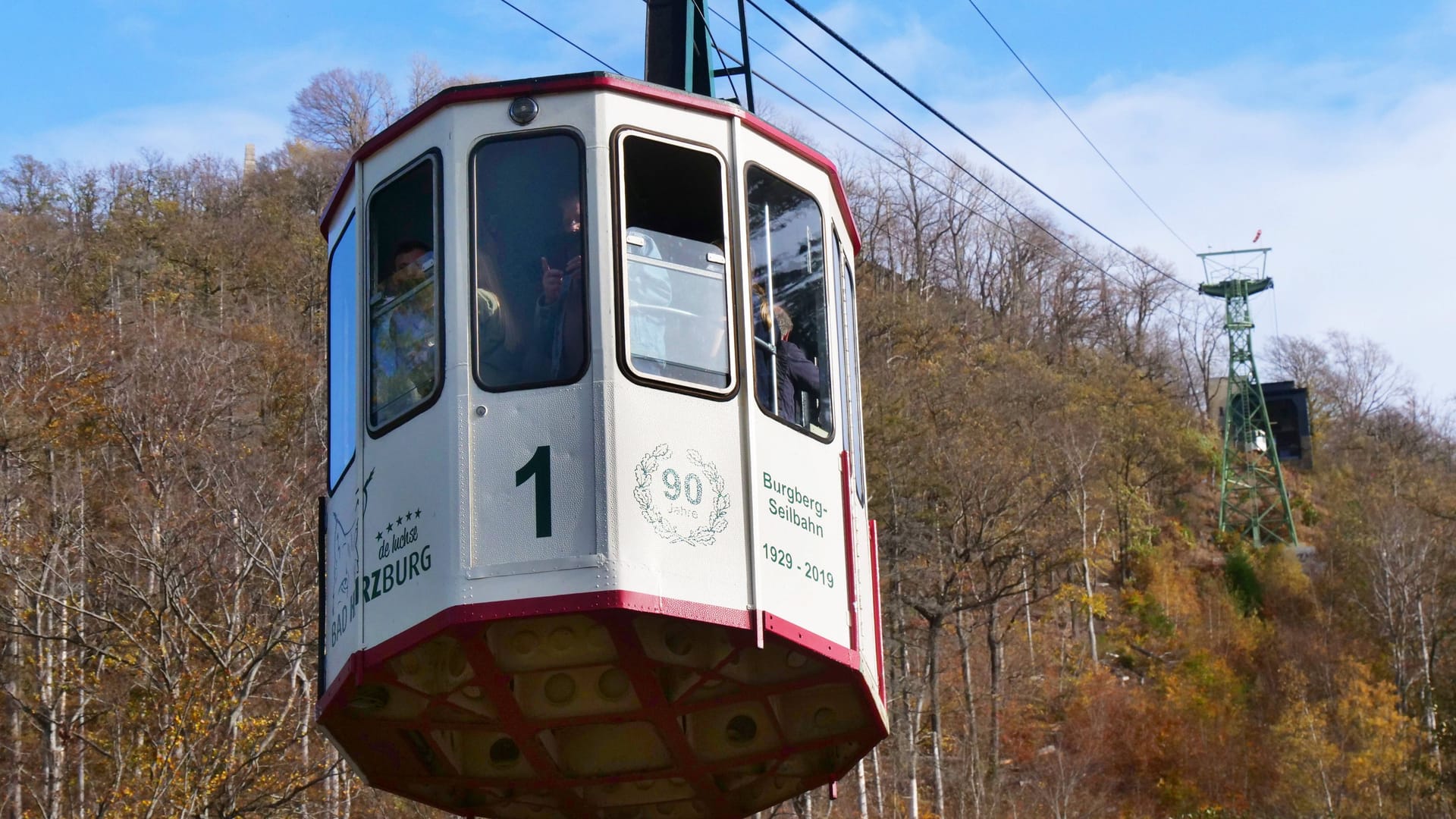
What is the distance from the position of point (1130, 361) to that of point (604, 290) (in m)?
70.1

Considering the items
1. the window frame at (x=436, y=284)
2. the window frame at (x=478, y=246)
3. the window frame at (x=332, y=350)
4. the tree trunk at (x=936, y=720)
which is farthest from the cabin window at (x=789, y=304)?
the tree trunk at (x=936, y=720)

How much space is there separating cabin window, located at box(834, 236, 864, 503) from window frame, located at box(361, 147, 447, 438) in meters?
2.35

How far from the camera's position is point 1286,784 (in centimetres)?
4528

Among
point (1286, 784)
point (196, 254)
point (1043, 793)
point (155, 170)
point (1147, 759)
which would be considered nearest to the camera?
point (1043, 793)

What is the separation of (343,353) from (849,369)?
289 cm

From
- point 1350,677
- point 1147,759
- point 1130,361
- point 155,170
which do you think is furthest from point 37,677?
point 1130,361

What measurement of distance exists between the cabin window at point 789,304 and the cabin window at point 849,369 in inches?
13.1

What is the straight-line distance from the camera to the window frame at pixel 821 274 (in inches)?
359

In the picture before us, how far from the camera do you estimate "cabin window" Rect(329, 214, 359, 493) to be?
31.7 feet

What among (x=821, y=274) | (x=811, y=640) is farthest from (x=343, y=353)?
(x=811, y=640)

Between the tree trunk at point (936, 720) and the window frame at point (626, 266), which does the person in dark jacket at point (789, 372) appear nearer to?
the window frame at point (626, 266)

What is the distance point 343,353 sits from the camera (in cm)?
1003

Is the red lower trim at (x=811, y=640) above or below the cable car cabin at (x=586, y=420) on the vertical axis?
below

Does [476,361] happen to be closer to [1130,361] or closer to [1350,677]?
[1350,677]
